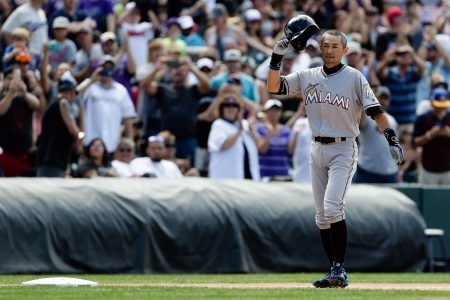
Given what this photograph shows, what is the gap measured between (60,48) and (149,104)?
67.9 inches

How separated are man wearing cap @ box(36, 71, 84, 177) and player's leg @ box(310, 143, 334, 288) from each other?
5.54 metres

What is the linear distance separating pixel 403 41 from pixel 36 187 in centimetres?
1034

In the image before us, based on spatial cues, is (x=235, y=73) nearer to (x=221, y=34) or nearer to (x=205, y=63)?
(x=205, y=63)

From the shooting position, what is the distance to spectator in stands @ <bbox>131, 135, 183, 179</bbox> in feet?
56.3

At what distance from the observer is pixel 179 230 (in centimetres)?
1516

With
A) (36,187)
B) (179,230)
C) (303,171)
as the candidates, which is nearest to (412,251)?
(303,171)

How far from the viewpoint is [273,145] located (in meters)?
18.2

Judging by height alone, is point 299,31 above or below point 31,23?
below

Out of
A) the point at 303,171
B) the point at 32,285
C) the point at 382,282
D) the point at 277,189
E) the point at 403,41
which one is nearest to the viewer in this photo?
the point at 32,285

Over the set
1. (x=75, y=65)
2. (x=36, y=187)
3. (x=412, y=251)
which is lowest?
(x=412, y=251)

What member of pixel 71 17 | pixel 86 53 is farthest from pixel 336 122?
pixel 71 17

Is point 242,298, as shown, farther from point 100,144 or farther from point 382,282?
point 100,144

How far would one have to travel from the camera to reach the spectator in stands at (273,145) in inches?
714

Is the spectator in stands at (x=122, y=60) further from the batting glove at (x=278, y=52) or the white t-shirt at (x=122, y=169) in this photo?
the batting glove at (x=278, y=52)
